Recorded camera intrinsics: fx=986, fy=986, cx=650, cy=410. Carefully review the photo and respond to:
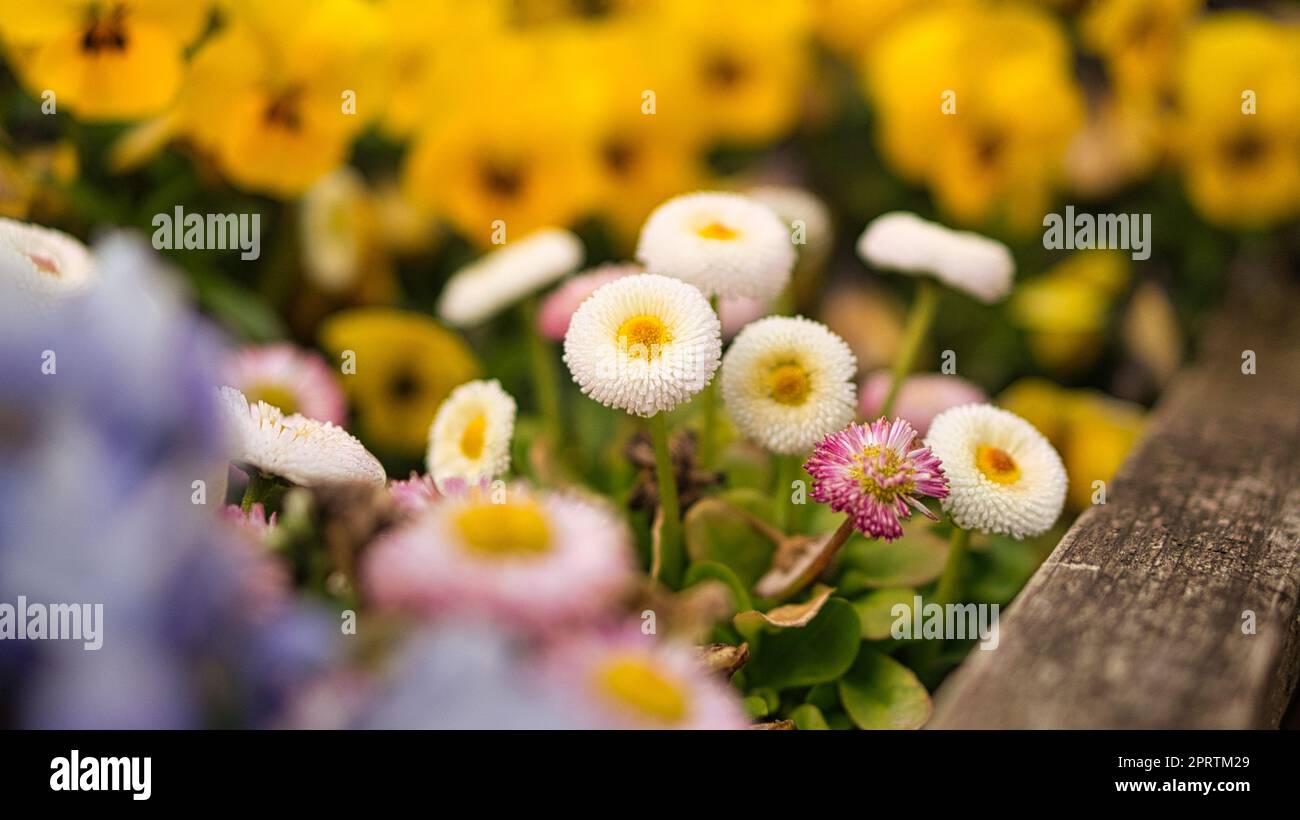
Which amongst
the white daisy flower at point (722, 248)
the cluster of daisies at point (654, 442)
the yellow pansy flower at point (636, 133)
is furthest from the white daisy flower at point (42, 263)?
the yellow pansy flower at point (636, 133)

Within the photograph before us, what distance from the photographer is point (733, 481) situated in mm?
817

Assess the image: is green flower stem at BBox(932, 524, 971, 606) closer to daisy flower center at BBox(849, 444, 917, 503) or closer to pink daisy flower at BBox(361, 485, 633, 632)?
daisy flower center at BBox(849, 444, 917, 503)

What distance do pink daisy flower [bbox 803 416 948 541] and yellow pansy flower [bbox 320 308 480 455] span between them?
68 centimetres

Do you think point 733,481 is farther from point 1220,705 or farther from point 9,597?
point 9,597

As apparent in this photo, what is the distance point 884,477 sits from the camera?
1.73 ft

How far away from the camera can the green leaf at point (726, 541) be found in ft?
2.25

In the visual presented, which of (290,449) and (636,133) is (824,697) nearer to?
(290,449)

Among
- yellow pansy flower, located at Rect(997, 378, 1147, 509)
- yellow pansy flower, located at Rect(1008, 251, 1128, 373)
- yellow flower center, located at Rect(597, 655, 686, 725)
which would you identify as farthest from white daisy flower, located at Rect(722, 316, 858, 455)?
yellow pansy flower, located at Rect(1008, 251, 1128, 373)

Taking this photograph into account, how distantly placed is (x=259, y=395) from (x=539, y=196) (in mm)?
468

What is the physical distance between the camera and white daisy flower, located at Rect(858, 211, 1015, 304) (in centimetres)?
74

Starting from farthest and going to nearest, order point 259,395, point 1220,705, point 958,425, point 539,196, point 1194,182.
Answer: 1. point 1194,182
2. point 539,196
3. point 259,395
4. point 958,425
5. point 1220,705

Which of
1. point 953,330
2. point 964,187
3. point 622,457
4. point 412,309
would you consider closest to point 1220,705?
point 622,457

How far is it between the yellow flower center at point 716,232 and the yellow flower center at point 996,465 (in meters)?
0.21

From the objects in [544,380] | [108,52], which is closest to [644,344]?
[544,380]
